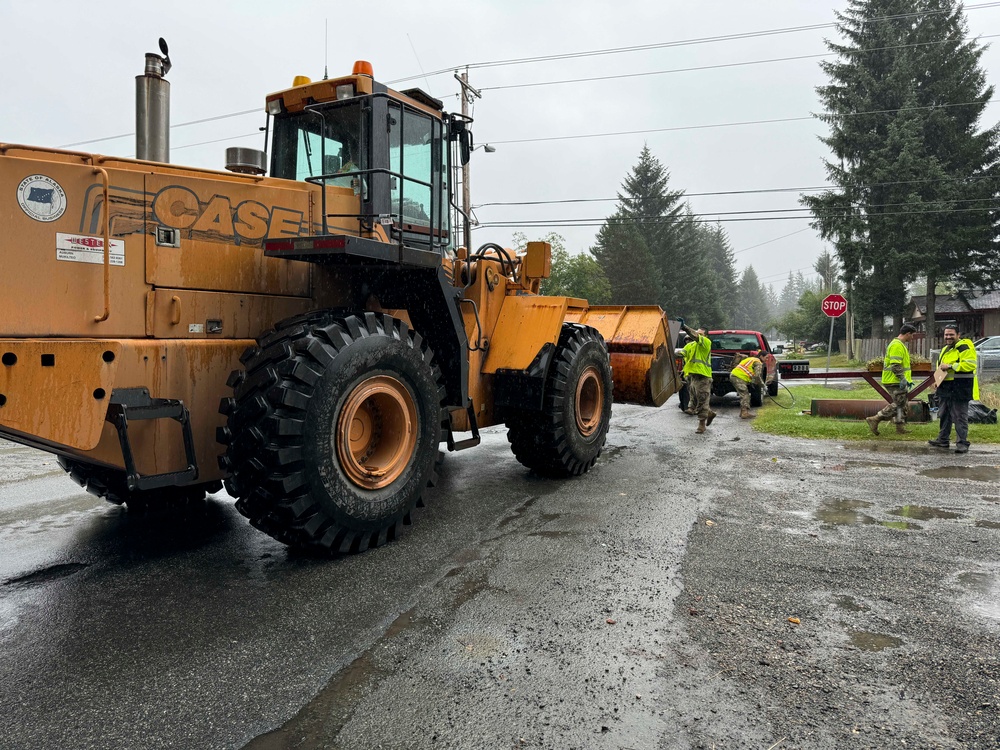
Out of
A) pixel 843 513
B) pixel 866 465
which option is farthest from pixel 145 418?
pixel 866 465

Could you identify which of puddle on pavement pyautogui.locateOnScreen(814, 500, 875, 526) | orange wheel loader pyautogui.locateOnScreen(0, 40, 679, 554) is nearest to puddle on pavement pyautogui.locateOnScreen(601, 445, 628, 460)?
puddle on pavement pyautogui.locateOnScreen(814, 500, 875, 526)

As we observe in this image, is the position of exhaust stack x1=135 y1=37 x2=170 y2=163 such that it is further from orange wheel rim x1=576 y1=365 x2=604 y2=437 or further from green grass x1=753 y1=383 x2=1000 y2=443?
green grass x1=753 y1=383 x2=1000 y2=443

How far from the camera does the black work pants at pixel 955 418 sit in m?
9.28

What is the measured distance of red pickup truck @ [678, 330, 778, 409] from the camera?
1532cm

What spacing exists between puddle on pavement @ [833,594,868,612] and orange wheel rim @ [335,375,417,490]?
2815 mm

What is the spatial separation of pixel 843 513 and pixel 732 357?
32.6ft

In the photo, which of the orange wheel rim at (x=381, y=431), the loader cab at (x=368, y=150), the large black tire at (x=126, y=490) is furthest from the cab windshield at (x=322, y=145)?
the large black tire at (x=126, y=490)

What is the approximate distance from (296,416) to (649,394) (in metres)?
5.66

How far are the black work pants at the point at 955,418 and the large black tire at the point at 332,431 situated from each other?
25.9 feet

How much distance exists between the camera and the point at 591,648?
10.8 feet

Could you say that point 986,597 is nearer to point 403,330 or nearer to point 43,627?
point 403,330

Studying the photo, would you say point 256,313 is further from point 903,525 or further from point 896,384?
point 896,384

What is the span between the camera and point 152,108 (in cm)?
507

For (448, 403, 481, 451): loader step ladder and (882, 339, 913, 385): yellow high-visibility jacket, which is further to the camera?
(882, 339, 913, 385): yellow high-visibility jacket
